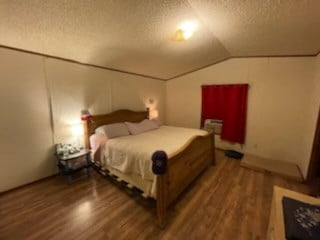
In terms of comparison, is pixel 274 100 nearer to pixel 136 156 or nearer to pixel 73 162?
pixel 136 156

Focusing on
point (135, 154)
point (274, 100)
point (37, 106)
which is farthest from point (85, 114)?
point (274, 100)

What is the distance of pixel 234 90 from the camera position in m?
4.00

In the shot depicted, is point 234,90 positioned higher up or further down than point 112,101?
higher up

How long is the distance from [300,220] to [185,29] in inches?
102

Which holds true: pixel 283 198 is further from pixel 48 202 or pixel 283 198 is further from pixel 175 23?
pixel 48 202

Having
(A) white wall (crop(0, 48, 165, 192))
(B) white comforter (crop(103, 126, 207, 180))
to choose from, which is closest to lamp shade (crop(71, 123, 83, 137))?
(A) white wall (crop(0, 48, 165, 192))

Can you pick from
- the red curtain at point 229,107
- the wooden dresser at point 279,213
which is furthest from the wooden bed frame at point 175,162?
the red curtain at point 229,107

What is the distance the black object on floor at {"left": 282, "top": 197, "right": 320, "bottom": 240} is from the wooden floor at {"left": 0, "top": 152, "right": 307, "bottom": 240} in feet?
2.75

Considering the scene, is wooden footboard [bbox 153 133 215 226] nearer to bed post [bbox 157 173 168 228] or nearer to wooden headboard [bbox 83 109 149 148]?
bed post [bbox 157 173 168 228]

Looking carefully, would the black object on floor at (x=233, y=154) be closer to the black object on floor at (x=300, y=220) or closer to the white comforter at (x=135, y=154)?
the white comforter at (x=135, y=154)

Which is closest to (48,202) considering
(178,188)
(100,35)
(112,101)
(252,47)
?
(178,188)

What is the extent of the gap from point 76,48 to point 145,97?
2.37m

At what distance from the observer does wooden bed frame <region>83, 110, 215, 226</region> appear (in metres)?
1.80

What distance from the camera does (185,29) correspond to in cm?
246
